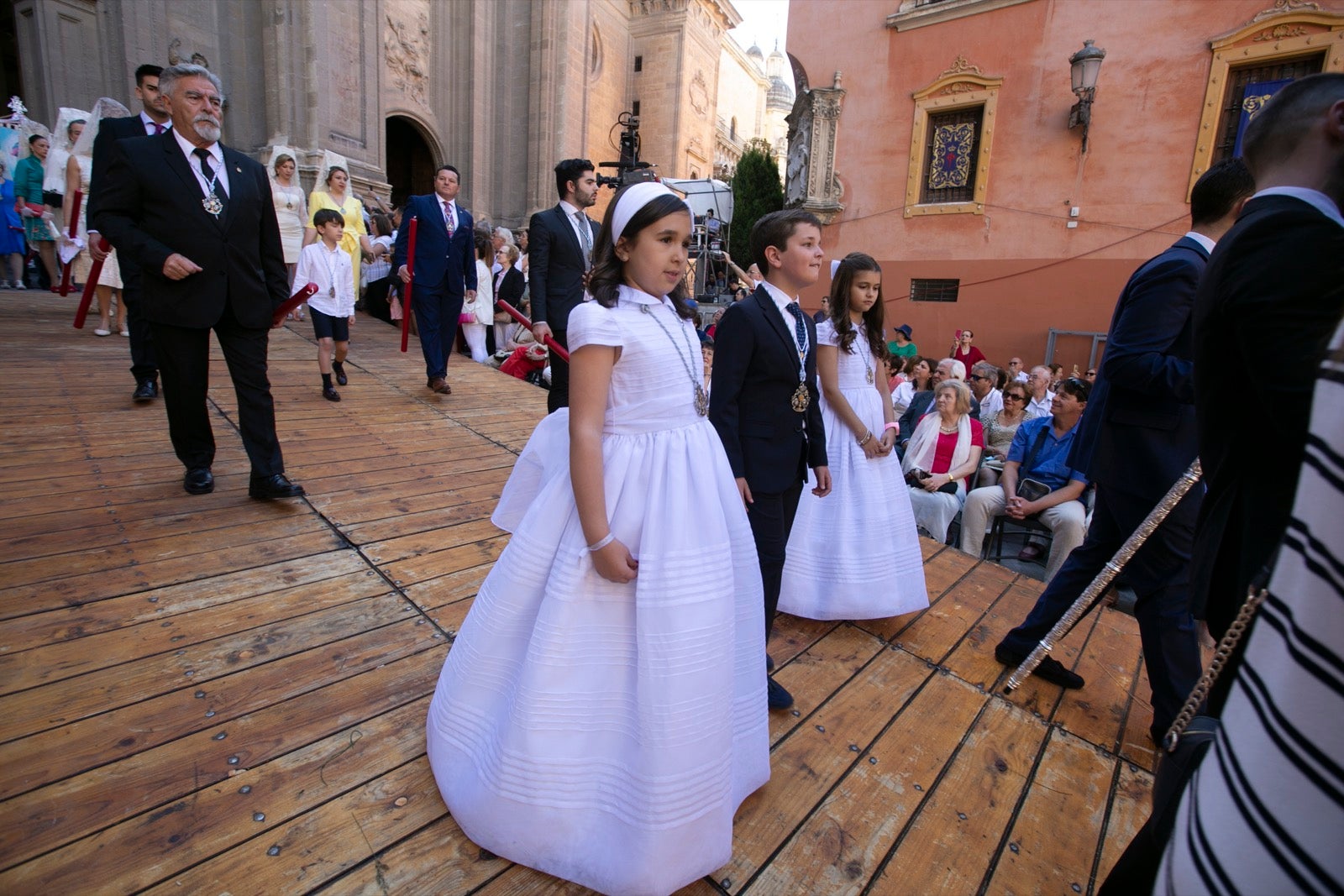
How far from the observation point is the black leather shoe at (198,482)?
352 cm

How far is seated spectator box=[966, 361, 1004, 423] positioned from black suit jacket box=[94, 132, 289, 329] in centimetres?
612

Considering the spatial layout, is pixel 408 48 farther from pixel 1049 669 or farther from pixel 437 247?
pixel 1049 669

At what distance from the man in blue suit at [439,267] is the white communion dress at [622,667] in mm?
4954

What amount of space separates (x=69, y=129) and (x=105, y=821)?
817 centimetres

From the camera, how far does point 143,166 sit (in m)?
3.09

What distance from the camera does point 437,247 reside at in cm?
604

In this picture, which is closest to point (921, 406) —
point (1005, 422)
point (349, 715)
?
point (1005, 422)

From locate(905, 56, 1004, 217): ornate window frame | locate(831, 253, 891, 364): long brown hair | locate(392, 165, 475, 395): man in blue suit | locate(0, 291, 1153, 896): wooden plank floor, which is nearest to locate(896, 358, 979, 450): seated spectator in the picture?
locate(0, 291, 1153, 896): wooden plank floor

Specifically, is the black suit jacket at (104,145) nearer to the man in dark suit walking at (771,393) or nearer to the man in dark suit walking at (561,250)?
the man in dark suit walking at (561,250)

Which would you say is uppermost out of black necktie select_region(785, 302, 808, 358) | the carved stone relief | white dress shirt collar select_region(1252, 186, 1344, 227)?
the carved stone relief

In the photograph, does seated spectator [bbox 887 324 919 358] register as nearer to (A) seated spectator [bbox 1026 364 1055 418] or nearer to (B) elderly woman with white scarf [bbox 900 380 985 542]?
(A) seated spectator [bbox 1026 364 1055 418]

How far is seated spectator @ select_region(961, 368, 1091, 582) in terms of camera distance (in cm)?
454

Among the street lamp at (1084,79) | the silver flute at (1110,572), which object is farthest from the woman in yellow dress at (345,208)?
the street lamp at (1084,79)

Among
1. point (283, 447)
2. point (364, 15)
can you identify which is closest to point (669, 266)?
point (283, 447)
